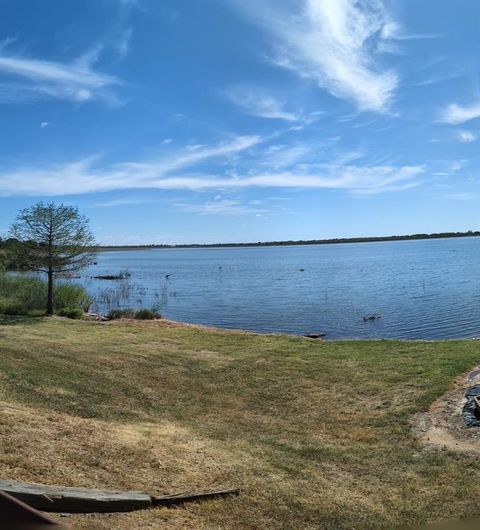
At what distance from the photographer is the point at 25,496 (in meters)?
5.02

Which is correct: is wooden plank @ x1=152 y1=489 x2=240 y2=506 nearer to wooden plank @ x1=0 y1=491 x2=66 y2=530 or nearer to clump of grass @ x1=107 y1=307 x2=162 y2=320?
wooden plank @ x1=0 y1=491 x2=66 y2=530

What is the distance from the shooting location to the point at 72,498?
5.26 metres

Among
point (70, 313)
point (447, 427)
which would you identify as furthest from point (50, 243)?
point (447, 427)

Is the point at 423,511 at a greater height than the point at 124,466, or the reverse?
the point at 124,466

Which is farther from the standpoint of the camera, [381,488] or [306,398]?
[306,398]

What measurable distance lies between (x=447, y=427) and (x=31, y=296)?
80.8 ft

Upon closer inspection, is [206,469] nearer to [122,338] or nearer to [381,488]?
[381,488]

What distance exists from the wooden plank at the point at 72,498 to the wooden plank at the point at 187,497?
20cm

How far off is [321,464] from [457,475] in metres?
1.96

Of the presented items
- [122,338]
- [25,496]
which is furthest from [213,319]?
[25,496]

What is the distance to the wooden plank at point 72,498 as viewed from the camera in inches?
200

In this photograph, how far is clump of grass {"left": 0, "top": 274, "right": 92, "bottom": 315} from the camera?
27.2 m

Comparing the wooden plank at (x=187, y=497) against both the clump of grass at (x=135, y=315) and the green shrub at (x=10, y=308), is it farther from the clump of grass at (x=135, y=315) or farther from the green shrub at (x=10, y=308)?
the clump of grass at (x=135, y=315)

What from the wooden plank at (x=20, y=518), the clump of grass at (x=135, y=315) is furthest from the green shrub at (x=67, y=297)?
the wooden plank at (x=20, y=518)
